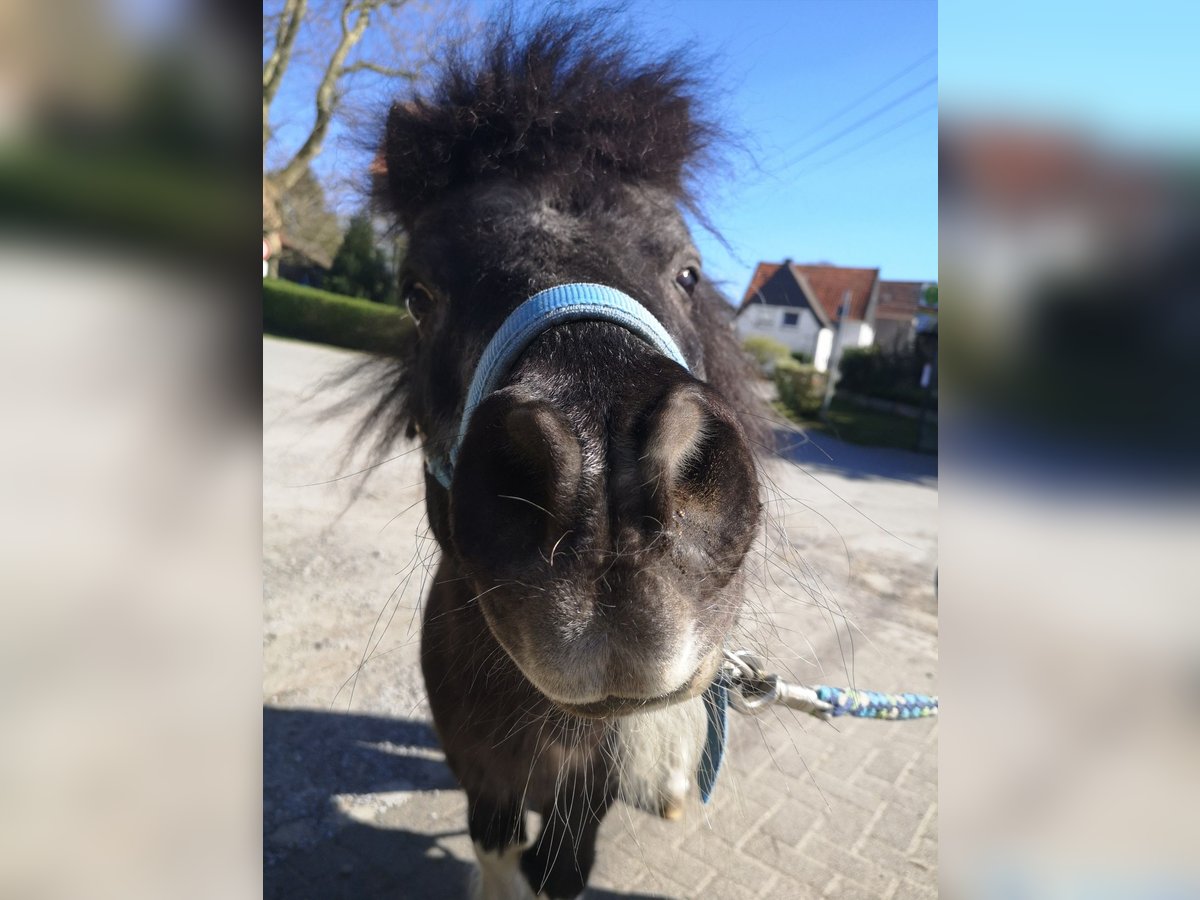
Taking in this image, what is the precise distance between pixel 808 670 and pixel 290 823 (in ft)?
11.6

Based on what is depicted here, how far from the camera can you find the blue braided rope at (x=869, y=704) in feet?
7.95

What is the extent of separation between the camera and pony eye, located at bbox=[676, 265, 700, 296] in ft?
7.28

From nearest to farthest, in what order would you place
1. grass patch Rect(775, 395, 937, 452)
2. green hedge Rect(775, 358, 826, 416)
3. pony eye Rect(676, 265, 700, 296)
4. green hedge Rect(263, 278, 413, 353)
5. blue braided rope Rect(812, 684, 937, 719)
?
pony eye Rect(676, 265, 700, 296)
blue braided rope Rect(812, 684, 937, 719)
green hedge Rect(263, 278, 413, 353)
grass patch Rect(775, 395, 937, 452)
green hedge Rect(775, 358, 826, 416)

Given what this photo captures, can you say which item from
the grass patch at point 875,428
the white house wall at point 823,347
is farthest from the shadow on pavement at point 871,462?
the white house wall at point 823,347

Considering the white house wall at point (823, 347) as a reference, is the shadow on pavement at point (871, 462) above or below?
below

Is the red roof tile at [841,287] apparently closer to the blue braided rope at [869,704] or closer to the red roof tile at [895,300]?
the red roof tile at [895,300]

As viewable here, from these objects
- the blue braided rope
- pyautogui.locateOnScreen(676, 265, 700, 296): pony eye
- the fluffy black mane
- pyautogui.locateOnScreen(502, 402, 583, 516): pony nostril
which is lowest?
the blue braided rope

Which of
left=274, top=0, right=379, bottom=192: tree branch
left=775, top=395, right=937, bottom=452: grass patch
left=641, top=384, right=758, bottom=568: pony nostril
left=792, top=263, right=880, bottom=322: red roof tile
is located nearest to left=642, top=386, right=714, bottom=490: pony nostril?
left=641, top=384, right=758, bottom=568: pony nostril

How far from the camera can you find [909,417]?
17.8 m

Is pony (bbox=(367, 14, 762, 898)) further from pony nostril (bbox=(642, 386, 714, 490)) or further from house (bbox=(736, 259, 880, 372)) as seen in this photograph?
house (bbox=(736, 259, 880, 372))

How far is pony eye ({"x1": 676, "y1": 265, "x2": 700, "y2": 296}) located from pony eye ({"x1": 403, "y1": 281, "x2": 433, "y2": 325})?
835 millimetres
